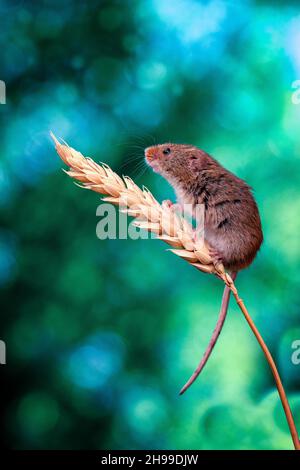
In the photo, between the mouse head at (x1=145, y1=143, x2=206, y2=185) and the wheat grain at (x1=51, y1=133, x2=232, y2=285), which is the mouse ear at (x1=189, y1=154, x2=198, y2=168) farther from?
the wheat grain at (x1=51, y1=133, x2=232, y2=285)

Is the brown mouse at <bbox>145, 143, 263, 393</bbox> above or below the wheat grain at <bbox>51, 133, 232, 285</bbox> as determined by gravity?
above

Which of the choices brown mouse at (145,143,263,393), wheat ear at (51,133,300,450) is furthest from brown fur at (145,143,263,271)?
wheat ear at (51,133,300,450)

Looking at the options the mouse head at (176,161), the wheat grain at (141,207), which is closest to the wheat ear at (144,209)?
the wheat grain at (141,207)

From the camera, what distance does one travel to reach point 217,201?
56.4 inches

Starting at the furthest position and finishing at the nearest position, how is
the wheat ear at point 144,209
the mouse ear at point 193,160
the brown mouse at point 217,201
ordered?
the mouse ear at point 193,160 < the brown mouse at point 217,201 < the wheat ear at point 144,209

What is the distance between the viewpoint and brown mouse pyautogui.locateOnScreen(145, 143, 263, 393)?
1.38m

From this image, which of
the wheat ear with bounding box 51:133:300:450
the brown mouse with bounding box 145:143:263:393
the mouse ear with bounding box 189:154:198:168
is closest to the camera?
the wheat ear with bounding box 51:133:300:450

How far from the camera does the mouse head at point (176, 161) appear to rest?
1.52m

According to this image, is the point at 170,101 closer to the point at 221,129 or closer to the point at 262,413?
the point at 221,129

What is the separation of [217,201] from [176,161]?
186 mm

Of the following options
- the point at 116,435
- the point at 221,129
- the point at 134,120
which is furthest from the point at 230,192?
the point at 116,435

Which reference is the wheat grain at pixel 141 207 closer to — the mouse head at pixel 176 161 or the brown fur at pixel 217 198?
the brown fur at pixel 217 198

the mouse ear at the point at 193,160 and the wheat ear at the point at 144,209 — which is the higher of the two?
the mouse ear at the point at 193,160

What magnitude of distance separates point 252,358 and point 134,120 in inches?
32.2
